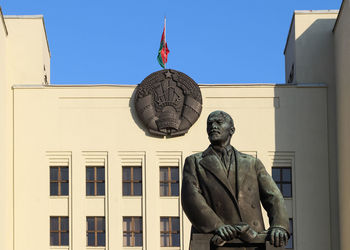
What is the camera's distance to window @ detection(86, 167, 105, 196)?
148 ft

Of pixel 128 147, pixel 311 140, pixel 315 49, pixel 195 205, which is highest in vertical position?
pixel 315 49

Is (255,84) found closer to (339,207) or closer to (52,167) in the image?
(339,207)

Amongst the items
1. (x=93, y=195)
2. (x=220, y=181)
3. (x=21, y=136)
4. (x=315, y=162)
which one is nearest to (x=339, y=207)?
(x=315, y=162)

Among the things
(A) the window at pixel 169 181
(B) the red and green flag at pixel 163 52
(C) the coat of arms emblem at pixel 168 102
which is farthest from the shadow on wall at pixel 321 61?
(A) the window at pixel 169 181

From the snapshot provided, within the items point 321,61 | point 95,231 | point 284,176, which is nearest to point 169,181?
point 95,231

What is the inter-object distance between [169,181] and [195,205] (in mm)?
33424

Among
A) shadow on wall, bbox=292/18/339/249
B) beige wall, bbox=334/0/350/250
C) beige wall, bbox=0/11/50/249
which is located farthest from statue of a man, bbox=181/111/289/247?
shadow on wall, bbox=292/18/339/249

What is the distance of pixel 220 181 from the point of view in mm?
11891

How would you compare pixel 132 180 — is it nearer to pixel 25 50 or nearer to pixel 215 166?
pixel 25 50

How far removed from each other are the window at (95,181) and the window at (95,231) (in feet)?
3.42

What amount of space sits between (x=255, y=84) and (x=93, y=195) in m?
7.88

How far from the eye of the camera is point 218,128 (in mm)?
12055

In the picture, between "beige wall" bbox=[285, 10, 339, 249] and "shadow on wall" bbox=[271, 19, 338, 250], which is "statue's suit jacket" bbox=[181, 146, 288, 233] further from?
"beige wall" bbox=[285, 10, 339, 249]

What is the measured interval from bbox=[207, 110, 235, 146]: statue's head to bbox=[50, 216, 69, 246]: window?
33.0 meters
